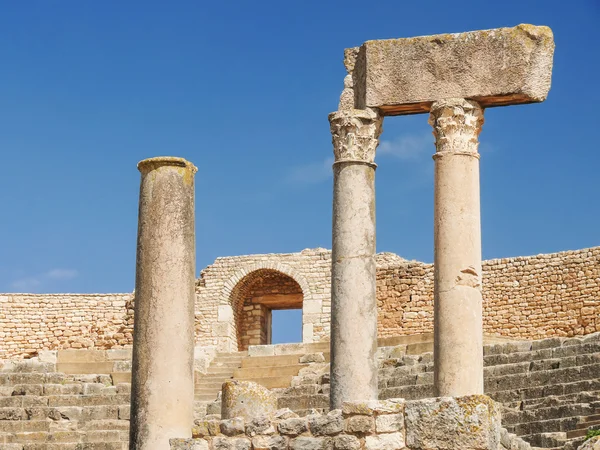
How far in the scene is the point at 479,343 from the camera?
15.3 m

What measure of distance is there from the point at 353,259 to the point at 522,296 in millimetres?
16103

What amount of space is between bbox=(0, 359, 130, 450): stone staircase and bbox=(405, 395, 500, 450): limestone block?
25.4ft

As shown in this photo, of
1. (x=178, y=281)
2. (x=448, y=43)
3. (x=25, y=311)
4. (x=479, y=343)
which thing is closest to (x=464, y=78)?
(x=448, y=43)

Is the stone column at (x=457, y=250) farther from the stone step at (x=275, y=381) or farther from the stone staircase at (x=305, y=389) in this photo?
the stone step at (x=275, y=381)

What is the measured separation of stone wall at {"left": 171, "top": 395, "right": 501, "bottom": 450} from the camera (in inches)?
487

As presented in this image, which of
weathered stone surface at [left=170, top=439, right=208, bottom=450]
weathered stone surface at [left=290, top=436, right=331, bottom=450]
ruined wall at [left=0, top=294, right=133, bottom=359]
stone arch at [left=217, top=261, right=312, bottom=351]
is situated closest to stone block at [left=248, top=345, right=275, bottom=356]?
stone arch at [left=217, top=261, right=312, bottom=351]

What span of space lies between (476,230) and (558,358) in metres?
5.75

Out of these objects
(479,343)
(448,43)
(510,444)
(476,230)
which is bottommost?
(510,444)

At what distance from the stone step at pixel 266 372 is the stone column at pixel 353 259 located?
27.9 ft

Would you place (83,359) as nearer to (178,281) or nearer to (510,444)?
(178,281)

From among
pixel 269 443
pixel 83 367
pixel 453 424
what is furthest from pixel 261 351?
pixel 453 424

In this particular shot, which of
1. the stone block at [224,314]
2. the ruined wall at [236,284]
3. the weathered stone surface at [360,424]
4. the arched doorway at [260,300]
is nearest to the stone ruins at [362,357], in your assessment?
the weathered stone surface at [360,424]

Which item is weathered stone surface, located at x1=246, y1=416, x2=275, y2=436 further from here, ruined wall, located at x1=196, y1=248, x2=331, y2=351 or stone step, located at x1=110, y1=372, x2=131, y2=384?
ruined wall, located at x1=196, y1=248, x2=331, y2=351

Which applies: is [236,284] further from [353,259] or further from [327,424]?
[327,424]
